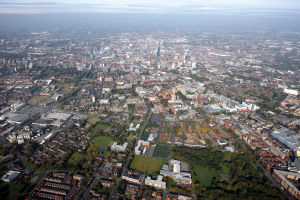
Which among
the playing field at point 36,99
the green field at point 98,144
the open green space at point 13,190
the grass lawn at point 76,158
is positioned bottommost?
the open green space at point 13,190

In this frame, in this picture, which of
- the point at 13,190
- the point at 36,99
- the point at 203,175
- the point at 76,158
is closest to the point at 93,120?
the point at 76,158

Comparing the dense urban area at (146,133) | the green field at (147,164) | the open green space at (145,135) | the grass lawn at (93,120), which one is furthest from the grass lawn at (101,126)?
the green field at (147,164)

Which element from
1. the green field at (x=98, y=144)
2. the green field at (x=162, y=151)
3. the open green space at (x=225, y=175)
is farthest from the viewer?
the green field at (x=98, y=144)

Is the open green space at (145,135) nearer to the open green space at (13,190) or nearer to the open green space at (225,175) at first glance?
the open green space at (225,175)

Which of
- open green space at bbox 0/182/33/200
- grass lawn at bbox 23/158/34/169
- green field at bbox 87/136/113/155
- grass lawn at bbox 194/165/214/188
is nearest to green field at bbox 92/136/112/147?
green field at bbox 87/136/113/155

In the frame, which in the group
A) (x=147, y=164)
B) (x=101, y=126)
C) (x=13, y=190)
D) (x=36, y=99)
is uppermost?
(x=36, y=99)

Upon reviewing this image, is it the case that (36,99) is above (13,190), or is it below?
above

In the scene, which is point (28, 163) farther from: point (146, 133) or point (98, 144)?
point (146, 133)
